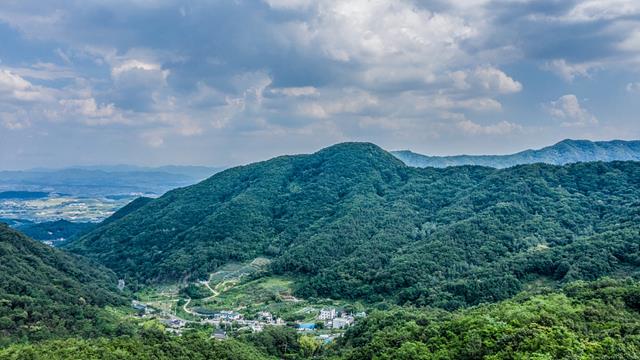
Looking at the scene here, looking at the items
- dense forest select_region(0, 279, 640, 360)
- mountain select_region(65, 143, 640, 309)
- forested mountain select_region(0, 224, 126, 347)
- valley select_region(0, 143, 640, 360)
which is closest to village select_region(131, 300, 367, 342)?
valley select_region(0, 143, 640, 360)

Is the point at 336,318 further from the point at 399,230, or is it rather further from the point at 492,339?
the point at 492,339

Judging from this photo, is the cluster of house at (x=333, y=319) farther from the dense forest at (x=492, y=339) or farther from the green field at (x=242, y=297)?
the dense forest at (x=492, y=339)

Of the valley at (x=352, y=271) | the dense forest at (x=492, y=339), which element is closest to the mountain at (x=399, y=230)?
the valley at (x=352, y=271)

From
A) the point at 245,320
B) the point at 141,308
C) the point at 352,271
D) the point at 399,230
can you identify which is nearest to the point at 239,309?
the point at 245,320

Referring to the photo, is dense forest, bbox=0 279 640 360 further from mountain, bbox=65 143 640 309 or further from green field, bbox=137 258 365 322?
green field, bbox=137 258 365 322

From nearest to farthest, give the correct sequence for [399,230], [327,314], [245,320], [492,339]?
[492,339]
[327,314]
[245,320]
[399,230]

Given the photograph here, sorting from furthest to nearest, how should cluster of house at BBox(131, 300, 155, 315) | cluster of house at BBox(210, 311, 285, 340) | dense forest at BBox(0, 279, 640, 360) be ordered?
cluster of house at BBox(131, 300, 155, 315)
cluster of house at BBox(210, 311, 285, 340)
dense forest at BBox(0, 279, 640, 360)

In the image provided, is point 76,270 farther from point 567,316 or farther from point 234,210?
point 567,316
